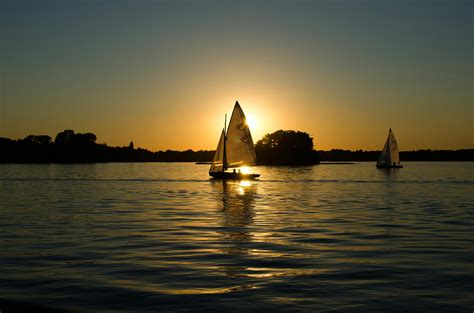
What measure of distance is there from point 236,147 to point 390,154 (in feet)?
270

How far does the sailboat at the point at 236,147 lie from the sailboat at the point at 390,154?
70.5m

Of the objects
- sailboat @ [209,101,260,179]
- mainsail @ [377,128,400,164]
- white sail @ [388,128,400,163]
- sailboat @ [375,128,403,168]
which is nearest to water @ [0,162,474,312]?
sailboat @ [209,101,260,179]

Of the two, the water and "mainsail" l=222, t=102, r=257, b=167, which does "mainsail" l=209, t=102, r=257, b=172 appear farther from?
the water

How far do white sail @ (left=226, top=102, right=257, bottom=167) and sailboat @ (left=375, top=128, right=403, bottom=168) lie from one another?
70.5m

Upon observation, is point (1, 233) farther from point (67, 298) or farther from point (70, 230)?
point (67, 298)

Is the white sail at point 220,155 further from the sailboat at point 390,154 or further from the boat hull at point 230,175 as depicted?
the sailboat at point 390,154

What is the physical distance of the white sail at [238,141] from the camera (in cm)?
9056

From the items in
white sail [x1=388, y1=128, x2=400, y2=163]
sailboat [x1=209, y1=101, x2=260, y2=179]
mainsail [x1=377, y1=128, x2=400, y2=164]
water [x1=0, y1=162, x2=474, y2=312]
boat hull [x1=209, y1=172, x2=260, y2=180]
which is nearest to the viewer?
water [x1=0, y1=162, x2=474, y2=312]

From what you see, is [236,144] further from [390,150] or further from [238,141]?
[390,150]

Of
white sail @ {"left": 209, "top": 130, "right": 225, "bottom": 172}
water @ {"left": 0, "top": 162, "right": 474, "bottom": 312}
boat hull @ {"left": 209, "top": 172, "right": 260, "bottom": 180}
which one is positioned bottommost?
water @ {"left": 0, "top": 162, "right": 474, "bottom": 312}

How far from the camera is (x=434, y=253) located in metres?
22.1

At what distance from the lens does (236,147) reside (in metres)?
91.2

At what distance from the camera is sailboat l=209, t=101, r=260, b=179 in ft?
297

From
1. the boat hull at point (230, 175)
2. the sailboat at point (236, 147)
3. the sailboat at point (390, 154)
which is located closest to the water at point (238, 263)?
the boat hull at point (230, 175)
